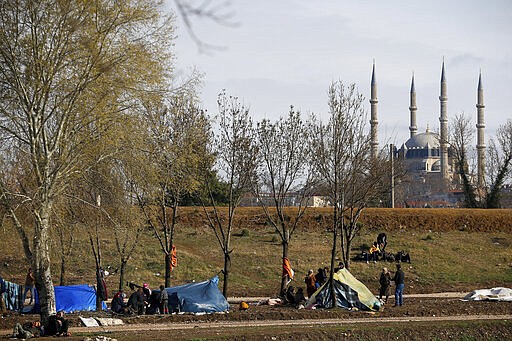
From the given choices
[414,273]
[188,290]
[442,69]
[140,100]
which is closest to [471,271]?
[414,273]

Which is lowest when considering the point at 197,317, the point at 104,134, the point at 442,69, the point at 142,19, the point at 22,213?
the point at 197,317

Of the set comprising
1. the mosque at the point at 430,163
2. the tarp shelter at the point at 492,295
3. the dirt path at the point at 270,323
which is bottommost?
the dirt path at the point at 270,323

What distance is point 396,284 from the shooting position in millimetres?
26500

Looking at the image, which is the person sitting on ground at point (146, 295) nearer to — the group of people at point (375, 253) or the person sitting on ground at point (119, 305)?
the person sitting on ground at point (119, 305)

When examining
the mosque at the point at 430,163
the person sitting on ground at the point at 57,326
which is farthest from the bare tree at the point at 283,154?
the mosque at the point at 430,163

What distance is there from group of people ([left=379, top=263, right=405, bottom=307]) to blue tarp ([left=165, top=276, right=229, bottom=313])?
5.64 m

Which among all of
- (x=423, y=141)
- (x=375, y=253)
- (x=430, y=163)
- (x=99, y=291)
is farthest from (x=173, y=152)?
(x=423, y=141)

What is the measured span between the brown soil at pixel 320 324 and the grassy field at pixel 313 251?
5.45 metres

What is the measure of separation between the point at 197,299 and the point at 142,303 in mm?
1839

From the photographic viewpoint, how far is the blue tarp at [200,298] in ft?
82.8

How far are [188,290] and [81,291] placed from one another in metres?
3.39

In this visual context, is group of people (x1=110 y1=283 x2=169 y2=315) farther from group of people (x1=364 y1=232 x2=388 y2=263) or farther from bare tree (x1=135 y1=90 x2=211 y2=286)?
group of people (x1=364 y1=232 x2=388 y2=263)

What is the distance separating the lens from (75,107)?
66.8 feet

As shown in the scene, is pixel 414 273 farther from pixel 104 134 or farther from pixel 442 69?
pixel 442 69
